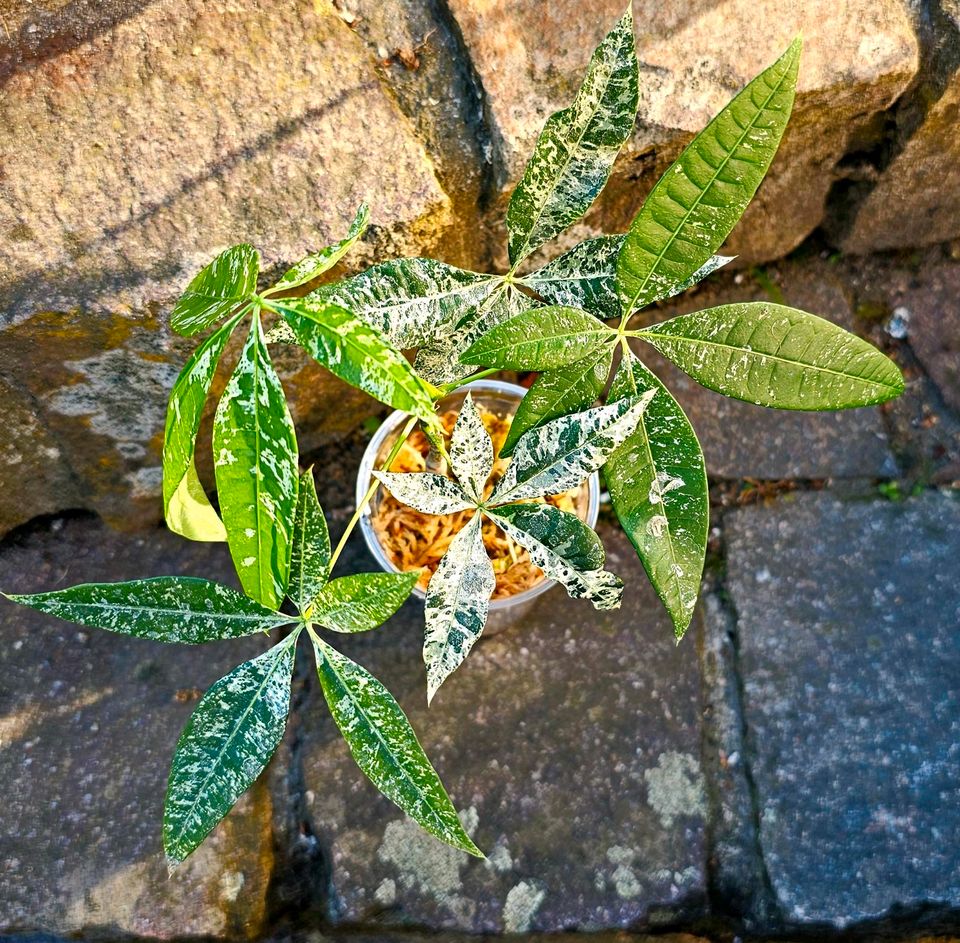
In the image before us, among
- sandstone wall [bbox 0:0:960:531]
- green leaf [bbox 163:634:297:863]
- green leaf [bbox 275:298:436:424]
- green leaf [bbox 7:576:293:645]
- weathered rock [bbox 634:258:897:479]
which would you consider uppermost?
sandstone wall [bbox 0:0:960:531]

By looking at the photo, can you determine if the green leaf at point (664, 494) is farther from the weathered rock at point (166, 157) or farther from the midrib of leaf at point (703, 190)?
the weathered rock at point (166, 157)

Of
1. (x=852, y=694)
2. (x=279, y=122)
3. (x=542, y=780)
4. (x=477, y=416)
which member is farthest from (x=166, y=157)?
(x=852, y=694)

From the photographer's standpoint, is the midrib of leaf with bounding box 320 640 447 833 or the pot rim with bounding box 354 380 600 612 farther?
the pot rim with bounding box 354 380 600 612

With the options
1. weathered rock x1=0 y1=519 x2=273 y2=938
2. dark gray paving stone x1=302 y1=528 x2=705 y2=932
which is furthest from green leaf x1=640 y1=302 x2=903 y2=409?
weathered rock x1=0 y1=519 x2=273 y2=938

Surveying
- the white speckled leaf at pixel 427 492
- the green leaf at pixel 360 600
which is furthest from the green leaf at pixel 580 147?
the green leaf at pixel 360 600

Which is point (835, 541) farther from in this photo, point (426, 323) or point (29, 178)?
point (29, 178)

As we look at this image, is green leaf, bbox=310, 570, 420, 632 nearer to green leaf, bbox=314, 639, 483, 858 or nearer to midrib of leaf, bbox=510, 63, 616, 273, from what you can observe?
green leaf, bbox=314, 639, 483, 858

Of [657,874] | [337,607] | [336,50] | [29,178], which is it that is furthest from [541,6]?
[657,874]
